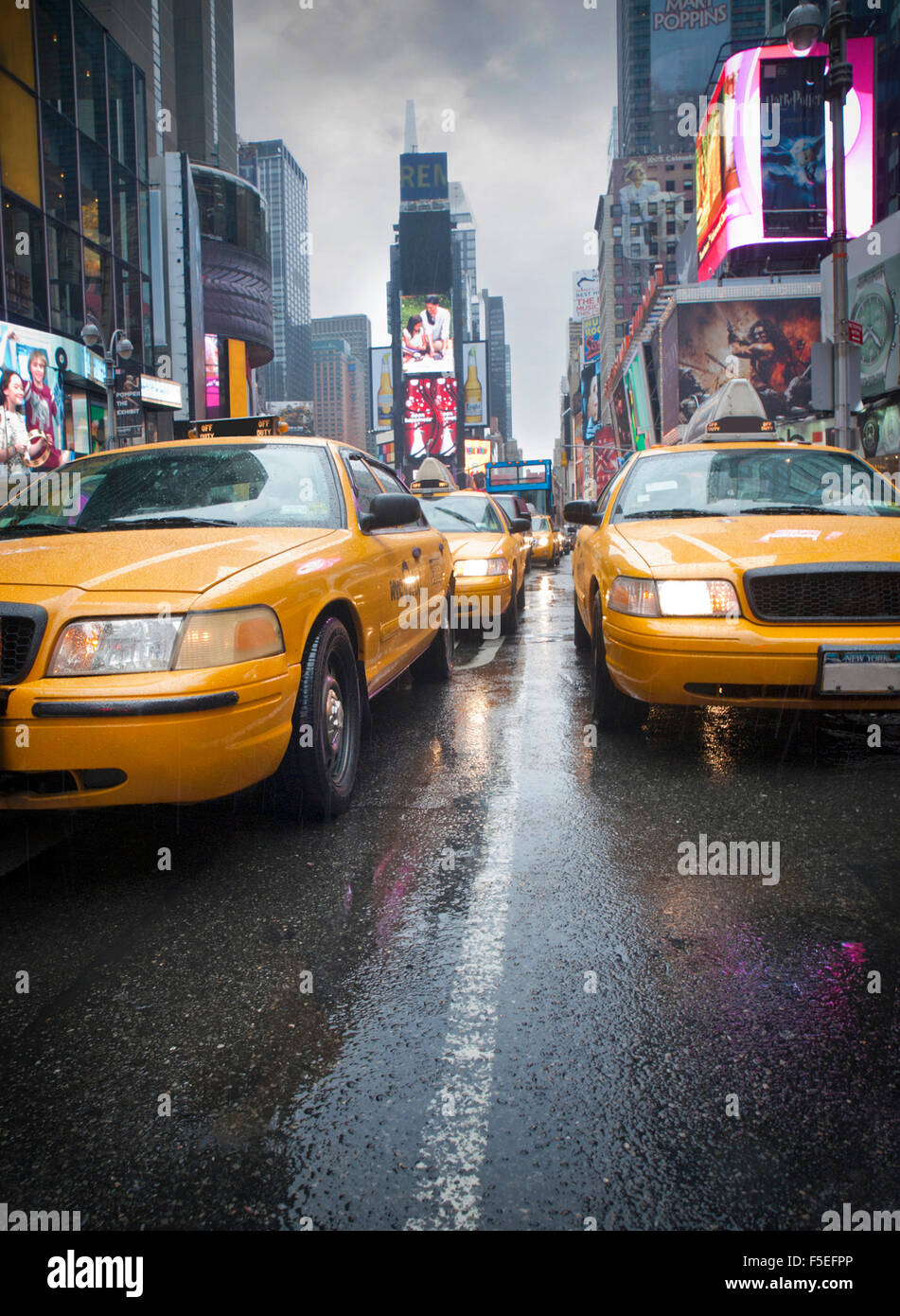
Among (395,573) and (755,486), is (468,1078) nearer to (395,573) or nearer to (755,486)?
(395,573)

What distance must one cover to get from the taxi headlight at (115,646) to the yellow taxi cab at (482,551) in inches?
234

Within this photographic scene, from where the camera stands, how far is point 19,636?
2.92m

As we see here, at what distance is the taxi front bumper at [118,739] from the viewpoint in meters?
2.82

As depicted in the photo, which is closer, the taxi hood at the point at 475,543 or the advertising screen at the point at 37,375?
the taxi hood at the point at 475,543

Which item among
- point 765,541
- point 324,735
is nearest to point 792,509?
point 765,541

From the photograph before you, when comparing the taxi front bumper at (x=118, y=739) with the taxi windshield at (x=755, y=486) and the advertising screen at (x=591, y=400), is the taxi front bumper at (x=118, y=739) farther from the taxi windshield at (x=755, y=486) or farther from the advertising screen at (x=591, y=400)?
the advertising screen at (x=591, y=400)

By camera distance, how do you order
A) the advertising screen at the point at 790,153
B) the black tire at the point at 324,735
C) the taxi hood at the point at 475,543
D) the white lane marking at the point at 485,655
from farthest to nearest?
the advertising screen at the point at 790,153
the taxi hood at the point at 475,543
the white lane marking at the point at 485,655
the black tire at the point at 324,735

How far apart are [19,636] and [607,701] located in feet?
10.3

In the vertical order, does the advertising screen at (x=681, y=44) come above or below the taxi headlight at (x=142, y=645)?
above

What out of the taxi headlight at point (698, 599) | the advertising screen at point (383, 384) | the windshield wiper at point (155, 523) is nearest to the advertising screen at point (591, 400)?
the advertising screen at point (383, 384)

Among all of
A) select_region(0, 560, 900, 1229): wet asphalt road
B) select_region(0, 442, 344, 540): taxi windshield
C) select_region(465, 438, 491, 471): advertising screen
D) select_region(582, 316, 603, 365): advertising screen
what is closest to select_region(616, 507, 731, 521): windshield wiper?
select_region(0, 560, 900, 1229): wet asphalt road

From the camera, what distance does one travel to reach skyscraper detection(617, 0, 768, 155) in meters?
149

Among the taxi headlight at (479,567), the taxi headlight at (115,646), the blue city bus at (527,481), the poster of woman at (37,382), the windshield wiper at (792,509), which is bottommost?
the taxi headlight at (115,646)
